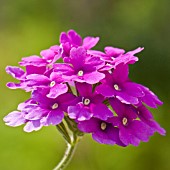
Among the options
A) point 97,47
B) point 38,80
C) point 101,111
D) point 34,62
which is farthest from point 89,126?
point 97,47

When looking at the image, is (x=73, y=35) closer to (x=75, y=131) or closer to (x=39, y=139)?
(x=75, y=131)

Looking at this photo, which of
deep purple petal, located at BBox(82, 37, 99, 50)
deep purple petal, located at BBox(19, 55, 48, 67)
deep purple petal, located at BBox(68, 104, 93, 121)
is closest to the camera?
deep purple petal, located at BBox(68, 104, 93, 121)

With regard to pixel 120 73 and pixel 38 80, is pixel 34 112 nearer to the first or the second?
pixel 38 80

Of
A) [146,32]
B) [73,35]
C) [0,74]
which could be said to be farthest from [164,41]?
[73,35]

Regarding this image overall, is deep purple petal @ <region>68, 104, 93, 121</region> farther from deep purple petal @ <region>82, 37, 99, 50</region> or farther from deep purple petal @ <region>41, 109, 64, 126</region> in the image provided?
deep purple petal @ <region>82, 37, 99, 50</region>

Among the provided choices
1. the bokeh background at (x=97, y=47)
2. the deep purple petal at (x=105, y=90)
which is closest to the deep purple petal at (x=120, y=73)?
the deep purple petal at (x=105, y=90)

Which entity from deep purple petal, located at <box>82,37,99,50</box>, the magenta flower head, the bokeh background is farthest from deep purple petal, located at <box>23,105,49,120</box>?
the bokeh background
